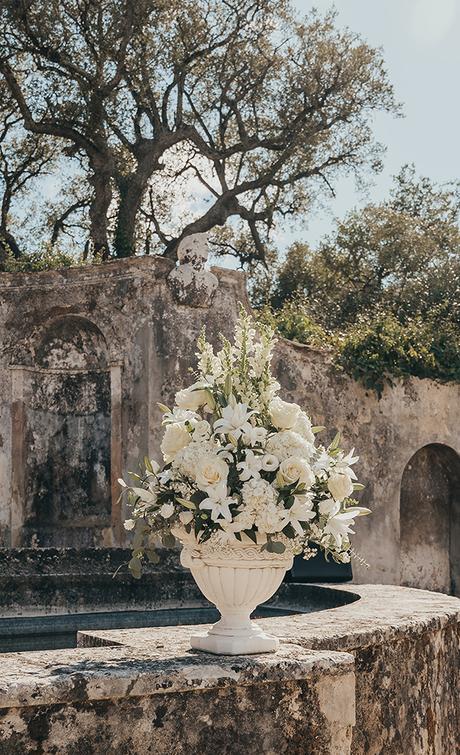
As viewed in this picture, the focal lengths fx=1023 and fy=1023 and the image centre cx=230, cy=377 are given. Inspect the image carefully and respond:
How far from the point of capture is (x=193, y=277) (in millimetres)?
10516

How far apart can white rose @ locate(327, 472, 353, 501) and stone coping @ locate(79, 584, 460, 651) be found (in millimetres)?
640

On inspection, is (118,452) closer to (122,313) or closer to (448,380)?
(122,313)

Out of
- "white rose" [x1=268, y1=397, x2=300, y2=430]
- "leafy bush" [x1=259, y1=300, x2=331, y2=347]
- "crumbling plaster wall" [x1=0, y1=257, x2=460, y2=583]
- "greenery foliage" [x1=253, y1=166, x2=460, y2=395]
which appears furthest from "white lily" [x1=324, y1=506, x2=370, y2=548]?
"greenery foliage" [x1=253, y1=166, x2=460, y2=395]

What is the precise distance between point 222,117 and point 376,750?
16964mm

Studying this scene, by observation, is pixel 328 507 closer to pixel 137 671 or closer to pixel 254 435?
pixel 254 435

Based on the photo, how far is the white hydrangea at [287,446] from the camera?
3328 millimetres

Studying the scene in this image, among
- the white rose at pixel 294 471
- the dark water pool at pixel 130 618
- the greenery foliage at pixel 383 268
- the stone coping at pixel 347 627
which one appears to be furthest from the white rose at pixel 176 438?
the greenery foliage at pixel 383 268

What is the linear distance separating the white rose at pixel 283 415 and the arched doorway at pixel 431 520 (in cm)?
1041

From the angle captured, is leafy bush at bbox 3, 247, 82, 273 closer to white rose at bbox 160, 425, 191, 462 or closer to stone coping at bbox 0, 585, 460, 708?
stone coping at bbox 0, 585, 460, 708

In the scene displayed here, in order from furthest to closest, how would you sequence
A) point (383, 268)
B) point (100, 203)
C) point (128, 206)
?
point (383, 268), point (128, 206), point (100, 203)

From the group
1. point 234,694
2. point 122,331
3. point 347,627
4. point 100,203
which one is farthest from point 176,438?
point 100,203

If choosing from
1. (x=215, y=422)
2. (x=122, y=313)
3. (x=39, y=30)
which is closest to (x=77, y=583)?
(x=215, y=422)

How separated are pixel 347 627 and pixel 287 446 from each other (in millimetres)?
1052

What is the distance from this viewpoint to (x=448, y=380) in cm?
1340
